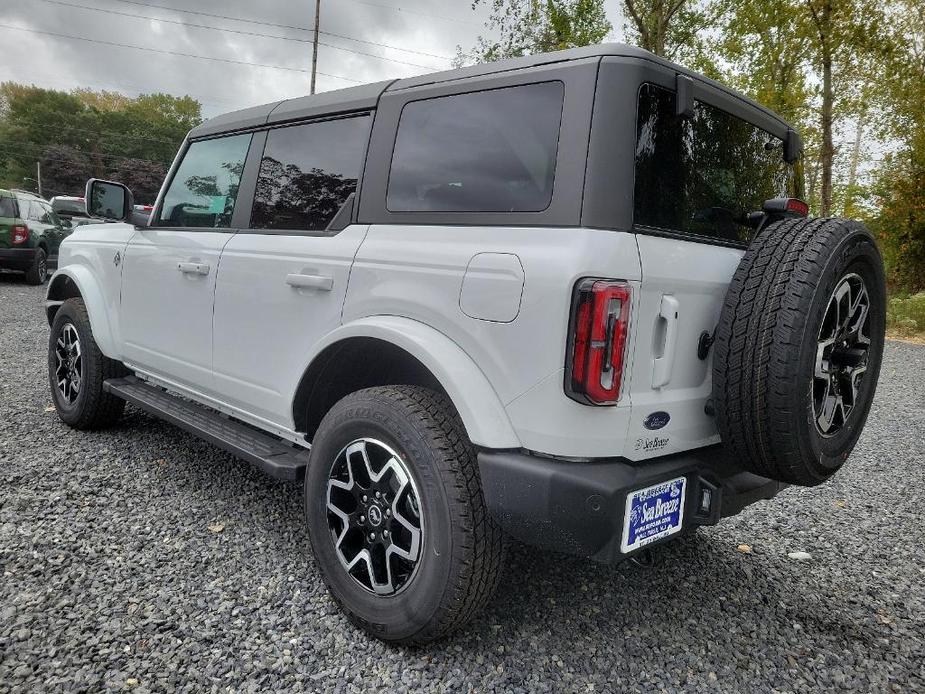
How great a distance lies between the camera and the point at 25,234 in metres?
12.3

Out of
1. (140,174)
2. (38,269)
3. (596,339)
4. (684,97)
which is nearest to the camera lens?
(596,339)

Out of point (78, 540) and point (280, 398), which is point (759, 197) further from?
point (78, 540)

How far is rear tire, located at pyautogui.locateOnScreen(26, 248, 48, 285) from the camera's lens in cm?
1277

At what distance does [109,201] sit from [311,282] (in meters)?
2.10

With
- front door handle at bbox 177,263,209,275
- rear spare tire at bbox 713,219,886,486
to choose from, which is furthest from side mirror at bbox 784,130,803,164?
front door handle at bbox 177,263,209,275

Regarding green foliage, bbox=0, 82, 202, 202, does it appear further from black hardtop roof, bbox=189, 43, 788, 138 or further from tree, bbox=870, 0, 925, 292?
black hardtop roof, bbox=189, 43, 788, 138

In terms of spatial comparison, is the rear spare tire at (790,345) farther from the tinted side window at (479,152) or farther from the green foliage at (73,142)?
the green foliage at (73,142)

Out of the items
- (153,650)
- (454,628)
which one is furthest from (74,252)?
(454,628)

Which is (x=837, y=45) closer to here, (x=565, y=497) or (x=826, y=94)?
(x=826, y=94)

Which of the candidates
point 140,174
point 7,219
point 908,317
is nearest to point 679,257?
point 7,219

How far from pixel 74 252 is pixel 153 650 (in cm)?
313

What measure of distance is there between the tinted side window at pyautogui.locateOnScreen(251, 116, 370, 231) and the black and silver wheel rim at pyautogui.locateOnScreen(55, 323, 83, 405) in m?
2.01

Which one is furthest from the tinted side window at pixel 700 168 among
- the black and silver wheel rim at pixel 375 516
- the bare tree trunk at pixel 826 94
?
the bare tree trunk at pixel 826 94

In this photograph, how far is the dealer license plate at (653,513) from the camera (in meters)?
1.80
